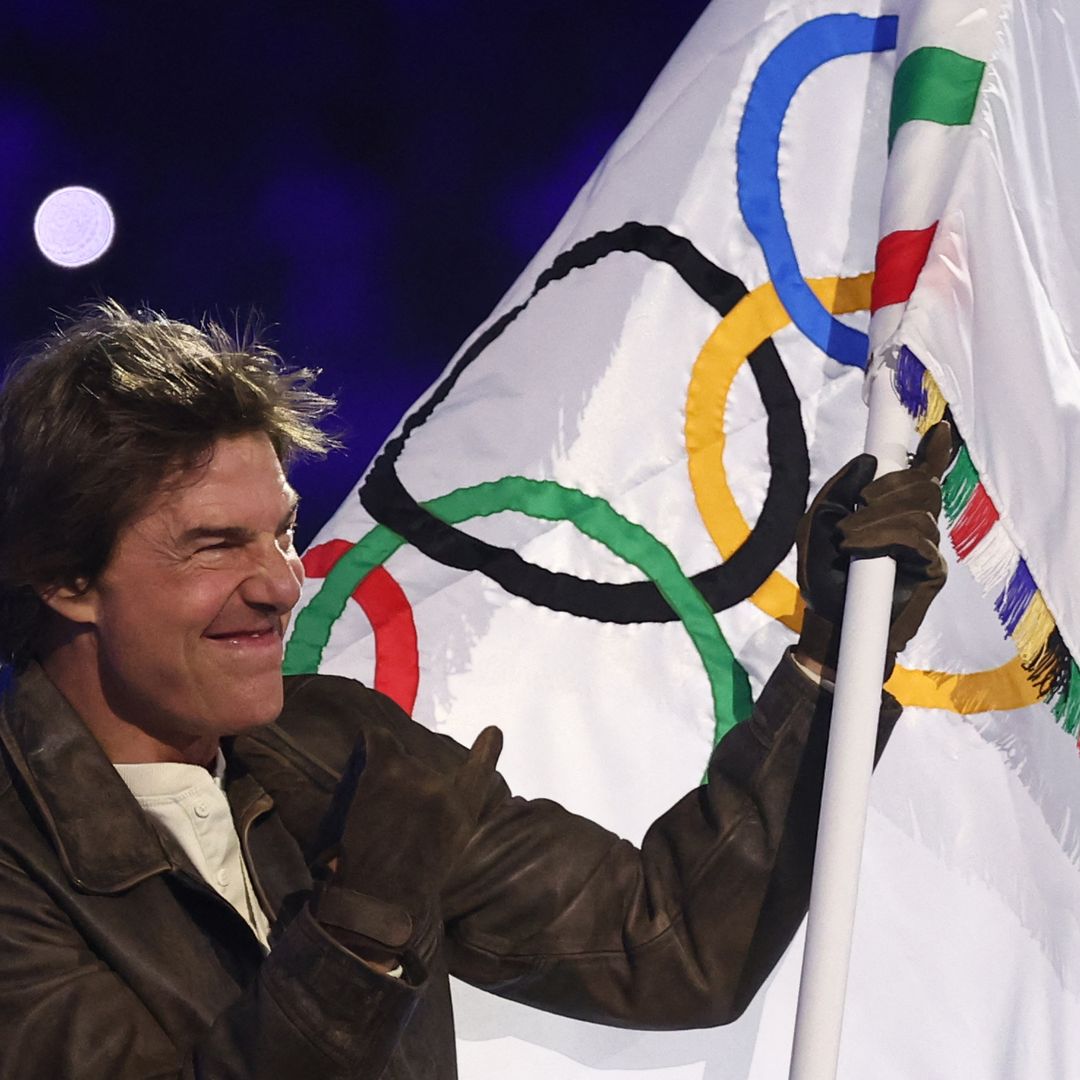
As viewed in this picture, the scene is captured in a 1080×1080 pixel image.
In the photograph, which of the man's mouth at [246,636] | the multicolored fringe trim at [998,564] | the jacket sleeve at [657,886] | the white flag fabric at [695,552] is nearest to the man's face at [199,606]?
the man's mouth at [246,636]

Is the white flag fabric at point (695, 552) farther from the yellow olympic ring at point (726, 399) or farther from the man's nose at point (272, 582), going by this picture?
the man's nose at point (272, 582)

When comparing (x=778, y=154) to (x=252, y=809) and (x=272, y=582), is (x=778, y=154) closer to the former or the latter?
(x=272, y=582)

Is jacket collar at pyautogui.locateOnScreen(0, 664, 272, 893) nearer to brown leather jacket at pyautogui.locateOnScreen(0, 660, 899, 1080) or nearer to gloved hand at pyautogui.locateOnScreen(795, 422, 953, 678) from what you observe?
brown leather jacket at pyautogui.locateOnScreen(0, 660, 899, 1080)

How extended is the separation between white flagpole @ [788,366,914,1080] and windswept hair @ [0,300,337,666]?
55 centimetres

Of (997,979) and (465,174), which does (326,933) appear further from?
(465,174)

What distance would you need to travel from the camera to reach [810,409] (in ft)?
5.61

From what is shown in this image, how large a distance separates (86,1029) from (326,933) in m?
0.19

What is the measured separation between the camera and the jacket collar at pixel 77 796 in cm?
125

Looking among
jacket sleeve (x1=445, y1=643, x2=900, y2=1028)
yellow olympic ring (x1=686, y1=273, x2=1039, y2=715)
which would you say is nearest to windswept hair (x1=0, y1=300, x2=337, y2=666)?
jacket sleeve (x1=445, y1=643, x2=900, y2=1028)

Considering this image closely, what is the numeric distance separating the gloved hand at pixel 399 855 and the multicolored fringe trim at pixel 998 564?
41 cm

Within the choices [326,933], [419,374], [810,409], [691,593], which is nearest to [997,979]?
[691,593]

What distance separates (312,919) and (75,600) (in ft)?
1.24

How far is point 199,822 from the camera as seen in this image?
53.4 inches

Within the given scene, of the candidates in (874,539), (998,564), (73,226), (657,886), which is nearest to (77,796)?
(657,886)
